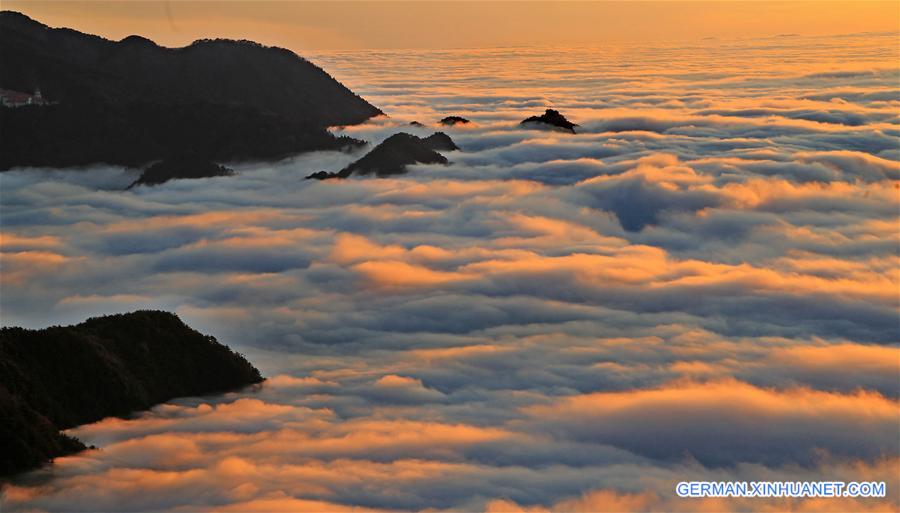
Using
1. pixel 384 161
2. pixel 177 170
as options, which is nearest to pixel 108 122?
pixel 177 170

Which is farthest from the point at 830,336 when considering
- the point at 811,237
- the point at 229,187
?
the point at 229,187

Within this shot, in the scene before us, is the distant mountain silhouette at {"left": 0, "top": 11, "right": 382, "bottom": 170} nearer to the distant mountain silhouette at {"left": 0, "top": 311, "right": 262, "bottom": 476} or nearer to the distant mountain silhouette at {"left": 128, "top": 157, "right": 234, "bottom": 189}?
the distant mountain silhouette at {"left": 128, "top": 157, "right": 234, "bottom": 189}

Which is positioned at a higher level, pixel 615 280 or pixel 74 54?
pixel 74 54

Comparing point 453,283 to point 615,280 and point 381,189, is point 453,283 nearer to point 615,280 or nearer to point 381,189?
point 615,280

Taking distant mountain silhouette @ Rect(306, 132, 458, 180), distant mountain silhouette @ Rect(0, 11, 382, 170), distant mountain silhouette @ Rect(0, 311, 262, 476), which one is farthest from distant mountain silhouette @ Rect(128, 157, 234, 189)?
distant mountain silhouette @ Rect(0, 311, 262, 476)

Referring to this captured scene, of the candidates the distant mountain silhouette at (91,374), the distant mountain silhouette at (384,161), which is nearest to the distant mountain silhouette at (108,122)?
the distant mountain silhouette at (384,161)
